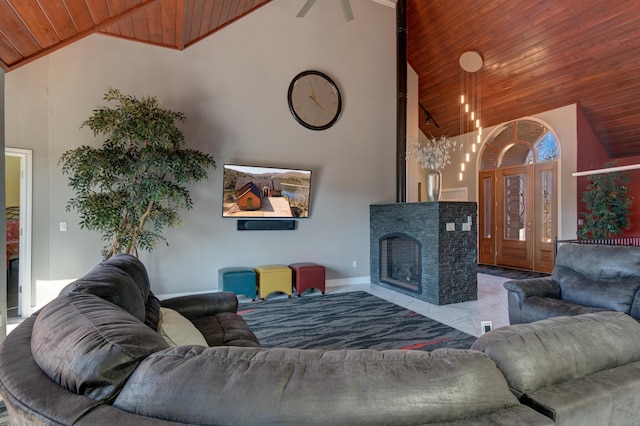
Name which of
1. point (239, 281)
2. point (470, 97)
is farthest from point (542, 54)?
point (239, 281)

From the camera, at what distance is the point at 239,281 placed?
448cm

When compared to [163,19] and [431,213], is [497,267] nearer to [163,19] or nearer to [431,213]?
[431,213]

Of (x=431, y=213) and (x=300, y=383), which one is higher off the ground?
(x=431, y=213)

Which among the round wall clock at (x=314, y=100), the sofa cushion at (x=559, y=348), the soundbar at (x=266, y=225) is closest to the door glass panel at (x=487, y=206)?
the round wall clock at (x=314, y=100)

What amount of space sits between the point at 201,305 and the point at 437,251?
318 cm

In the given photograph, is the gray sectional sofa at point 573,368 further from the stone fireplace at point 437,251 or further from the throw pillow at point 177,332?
the stone fireplace at point 437,251

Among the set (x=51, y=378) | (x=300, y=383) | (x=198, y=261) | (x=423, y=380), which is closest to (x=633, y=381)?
(x=423, y=380)

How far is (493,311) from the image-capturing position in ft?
13.6

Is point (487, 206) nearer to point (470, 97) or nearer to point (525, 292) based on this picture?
point (470, 97)

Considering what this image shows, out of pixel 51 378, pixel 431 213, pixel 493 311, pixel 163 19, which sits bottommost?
pixel 493 311

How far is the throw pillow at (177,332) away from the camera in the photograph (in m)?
1.55

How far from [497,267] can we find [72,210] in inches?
318

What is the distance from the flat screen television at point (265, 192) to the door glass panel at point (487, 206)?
4.93 m

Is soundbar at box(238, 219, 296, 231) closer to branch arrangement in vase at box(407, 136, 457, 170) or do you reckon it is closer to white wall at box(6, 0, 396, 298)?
white wall at box(6, 0, 396, 298)
